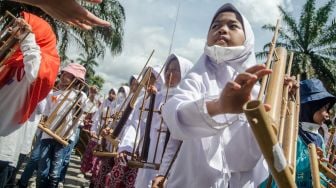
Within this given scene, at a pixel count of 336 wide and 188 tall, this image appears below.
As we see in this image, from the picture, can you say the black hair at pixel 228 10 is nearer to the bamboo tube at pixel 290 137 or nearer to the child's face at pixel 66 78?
the bamboo tube at pixel 290 137

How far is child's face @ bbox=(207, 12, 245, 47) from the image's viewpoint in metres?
2.19

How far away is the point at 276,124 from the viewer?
4.02 ft

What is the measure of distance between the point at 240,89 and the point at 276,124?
20 centimetres

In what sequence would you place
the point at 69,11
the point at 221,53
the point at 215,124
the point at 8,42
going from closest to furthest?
the point at 215,124 → the point at 69,11 → the point at 221,53 → the point at 8,42

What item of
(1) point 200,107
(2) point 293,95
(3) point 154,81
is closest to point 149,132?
(3) point 154,81

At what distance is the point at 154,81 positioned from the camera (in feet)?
16.2

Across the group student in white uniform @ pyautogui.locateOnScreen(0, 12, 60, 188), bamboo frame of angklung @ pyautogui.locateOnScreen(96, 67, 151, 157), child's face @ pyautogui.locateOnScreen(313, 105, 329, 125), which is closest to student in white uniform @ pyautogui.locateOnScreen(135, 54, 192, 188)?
bamboo frame of angklung @ pyautogui.locateOnScreen(96, 67, 151, 157)

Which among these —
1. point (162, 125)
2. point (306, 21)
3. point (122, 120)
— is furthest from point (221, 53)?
point (306, 21)

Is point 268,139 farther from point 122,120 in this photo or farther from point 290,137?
point 122,120

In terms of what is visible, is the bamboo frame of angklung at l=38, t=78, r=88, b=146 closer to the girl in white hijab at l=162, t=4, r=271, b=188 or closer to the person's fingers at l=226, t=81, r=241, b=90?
the girl in white hijab at l=162, t=4, r=271, b=188

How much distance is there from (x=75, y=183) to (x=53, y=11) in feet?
23.7

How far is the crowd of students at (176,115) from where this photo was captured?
1747mm

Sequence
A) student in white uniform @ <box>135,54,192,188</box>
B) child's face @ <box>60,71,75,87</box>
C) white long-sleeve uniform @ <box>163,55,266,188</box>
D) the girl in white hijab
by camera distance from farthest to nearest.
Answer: child's face @ <box>60,71,75,87</box>
student in white uniform @ <box>135,54,192,188</box>
white long-sleeve uniform @ <box>163,55,266,188</box>
the girl in white hijab

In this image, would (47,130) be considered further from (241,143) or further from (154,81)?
(241,143)
